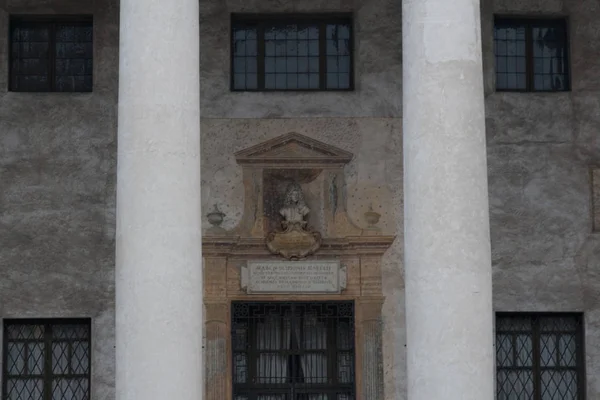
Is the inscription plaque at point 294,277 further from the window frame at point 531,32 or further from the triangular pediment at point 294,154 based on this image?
the window frame at point 531,32

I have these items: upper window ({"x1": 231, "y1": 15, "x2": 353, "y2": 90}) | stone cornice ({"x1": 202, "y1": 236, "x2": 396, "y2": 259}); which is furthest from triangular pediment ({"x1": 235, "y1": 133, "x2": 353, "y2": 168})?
stone cornice ({"x1": 202, "y1": 236, "x2": 396, "y2": 259})

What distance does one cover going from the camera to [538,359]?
24.0 meters

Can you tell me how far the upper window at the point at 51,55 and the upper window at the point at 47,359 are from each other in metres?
3.28

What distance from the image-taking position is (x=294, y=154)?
2392 cm

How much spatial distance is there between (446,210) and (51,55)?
819cm

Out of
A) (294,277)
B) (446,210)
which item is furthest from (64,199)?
(446,210)

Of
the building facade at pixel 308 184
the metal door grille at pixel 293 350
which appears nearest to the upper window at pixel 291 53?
the building facade at pixel 308 184

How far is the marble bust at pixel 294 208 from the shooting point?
23.7m

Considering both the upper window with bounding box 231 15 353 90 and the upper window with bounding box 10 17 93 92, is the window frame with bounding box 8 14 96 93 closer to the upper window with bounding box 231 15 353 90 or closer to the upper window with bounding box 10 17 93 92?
the upper window with bounding box 10 17 93 92

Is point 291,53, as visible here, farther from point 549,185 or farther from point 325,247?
point 549,185

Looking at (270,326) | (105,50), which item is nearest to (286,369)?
(270,326)

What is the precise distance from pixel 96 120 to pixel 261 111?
7.38 feet

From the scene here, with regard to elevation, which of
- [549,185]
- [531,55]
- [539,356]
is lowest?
[539,356]

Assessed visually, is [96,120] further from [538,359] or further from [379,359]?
[538,359]
